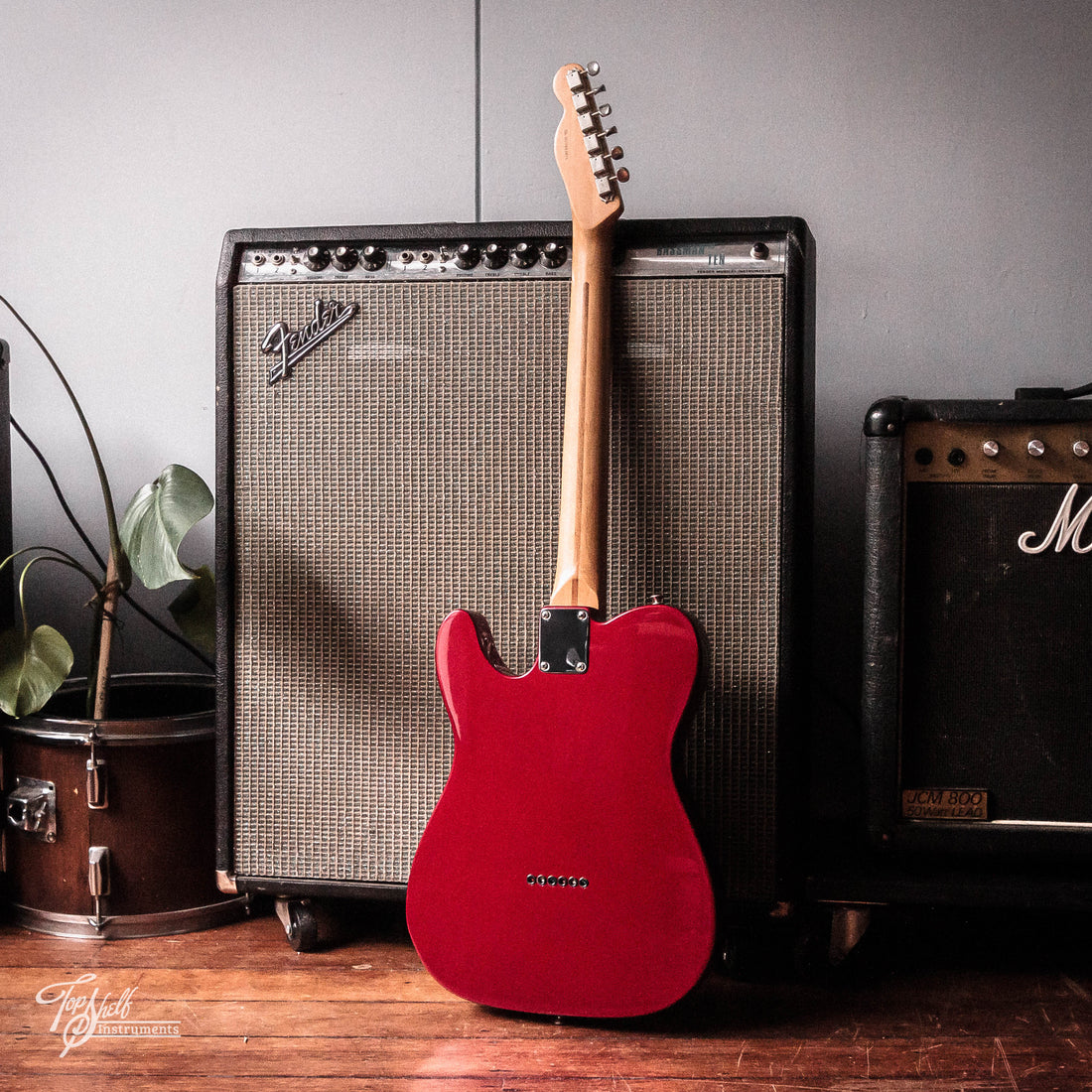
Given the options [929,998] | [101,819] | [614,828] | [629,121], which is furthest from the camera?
[629,121]

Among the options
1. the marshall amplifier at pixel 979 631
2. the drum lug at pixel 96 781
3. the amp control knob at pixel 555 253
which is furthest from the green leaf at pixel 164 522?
the marshall amplifier at pixel 979 631

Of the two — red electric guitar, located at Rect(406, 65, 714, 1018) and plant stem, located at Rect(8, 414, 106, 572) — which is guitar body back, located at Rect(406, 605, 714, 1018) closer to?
red electric guitar, located at Rect(406, 65, 714, 1018)

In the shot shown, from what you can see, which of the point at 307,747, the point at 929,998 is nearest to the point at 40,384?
the point at 307,747

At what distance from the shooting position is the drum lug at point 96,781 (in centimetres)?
111

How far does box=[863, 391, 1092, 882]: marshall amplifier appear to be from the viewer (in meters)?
0.99

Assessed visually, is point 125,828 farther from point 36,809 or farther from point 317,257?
point 317,257

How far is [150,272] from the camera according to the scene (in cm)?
145

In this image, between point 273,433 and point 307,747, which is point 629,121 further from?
point 307,747

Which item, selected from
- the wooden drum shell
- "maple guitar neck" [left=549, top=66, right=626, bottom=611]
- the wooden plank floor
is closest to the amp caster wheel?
the wooden plank floor

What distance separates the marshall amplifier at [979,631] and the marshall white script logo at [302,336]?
582 millimetres

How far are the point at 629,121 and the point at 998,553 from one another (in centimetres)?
80

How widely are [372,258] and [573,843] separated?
2.13ft

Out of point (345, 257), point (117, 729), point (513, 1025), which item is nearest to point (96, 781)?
point (117, 729)

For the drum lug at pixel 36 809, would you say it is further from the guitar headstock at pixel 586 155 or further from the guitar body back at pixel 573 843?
the guitar headstock at pixel 586 155
